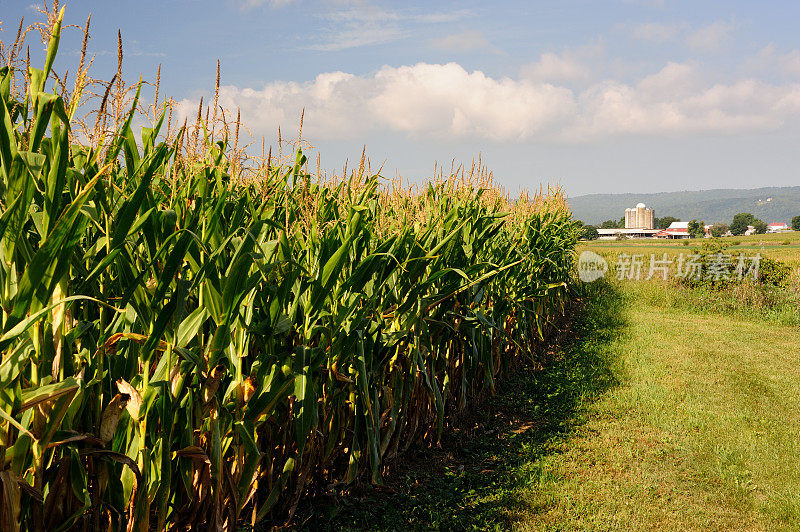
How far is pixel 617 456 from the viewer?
4.35 meters

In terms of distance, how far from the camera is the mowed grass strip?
3539 mm

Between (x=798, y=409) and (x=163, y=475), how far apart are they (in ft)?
19.7

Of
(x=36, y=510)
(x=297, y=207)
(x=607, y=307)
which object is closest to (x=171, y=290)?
(x=36, y=510)

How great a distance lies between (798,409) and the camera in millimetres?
5695

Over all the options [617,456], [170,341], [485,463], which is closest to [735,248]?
[617,456]

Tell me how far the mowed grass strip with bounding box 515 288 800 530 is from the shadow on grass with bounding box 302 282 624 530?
14cm

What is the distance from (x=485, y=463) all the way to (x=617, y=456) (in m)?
1.05

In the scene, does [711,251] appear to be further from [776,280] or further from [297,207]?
[297,207]

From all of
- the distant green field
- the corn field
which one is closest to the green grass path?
the corn field

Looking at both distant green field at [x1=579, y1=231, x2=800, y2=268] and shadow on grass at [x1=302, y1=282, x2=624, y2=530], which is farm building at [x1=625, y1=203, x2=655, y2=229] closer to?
distant green field at [x1=579, y1=231, x2=800, y2=268]

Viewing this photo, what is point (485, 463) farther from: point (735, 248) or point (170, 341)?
point (735, 248)

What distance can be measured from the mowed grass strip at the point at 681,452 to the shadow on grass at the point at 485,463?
14 centimetres

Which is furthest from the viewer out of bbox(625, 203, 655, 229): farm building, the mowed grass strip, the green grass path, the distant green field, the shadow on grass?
bbox(625, 203, 655, 229): farm building

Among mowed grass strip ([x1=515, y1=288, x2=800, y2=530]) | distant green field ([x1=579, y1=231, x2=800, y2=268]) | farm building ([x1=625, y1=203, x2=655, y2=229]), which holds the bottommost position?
mowed grass strip ([x1=515, y1=288, x2=800, y2=530])
